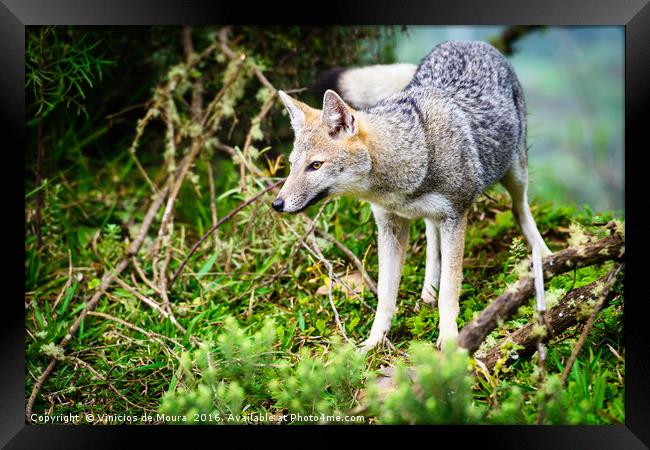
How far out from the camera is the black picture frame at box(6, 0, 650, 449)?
10.8 feet

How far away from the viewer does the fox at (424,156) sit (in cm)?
384

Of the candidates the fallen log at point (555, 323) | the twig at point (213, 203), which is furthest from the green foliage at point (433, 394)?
the twig at point (213, 203)

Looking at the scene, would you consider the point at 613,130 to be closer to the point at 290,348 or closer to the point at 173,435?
the point at 290,348

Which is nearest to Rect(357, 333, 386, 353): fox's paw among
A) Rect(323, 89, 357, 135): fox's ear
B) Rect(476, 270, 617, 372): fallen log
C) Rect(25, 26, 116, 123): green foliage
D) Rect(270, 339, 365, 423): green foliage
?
Rect(270, 339, 365, 423): green foliage

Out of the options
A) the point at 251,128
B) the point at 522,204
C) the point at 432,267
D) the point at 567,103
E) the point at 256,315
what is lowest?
the point at 256,315

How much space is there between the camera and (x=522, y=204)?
16.5ft

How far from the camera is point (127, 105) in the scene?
682cm

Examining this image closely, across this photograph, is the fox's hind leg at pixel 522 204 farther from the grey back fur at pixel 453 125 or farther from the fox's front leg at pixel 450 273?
the fox's front leg at pixel 450 273

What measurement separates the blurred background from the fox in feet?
2.63

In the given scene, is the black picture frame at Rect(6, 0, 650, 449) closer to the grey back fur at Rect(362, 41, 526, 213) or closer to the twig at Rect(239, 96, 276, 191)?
the grey back fur at Rect(362, 41, 526, 213)

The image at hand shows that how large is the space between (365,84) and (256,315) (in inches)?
73.7

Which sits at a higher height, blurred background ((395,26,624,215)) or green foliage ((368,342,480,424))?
blurred background ((395,26,624,215))
